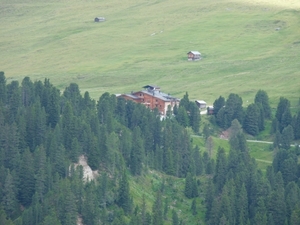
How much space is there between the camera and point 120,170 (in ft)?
348

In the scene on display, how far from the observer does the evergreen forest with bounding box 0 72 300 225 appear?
313ft

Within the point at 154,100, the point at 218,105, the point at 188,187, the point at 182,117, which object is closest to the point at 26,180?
the point at 188,187

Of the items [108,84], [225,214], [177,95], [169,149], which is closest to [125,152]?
[169,149]

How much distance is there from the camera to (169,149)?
118 meters

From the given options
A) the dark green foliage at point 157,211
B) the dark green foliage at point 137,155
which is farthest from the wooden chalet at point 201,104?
the dark green foliage at point 157,211

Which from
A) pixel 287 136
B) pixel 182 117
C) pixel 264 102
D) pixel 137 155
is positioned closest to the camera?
pixel 137 155

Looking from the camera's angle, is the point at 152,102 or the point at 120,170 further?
the point at 152,102

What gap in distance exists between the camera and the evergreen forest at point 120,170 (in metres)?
95.4

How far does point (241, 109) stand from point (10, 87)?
37.4 meters

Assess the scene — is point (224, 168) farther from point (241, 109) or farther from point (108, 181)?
point (241, 109)

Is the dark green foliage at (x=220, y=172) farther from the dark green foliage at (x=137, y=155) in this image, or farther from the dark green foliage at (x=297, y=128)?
the dark green foliage at (x=297, y=128)

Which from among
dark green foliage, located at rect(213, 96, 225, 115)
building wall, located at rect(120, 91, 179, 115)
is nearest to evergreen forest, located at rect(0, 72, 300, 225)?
building wall, located at rect(120, 91, 179, 115)

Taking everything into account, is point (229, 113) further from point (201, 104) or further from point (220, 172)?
point (220, 172)

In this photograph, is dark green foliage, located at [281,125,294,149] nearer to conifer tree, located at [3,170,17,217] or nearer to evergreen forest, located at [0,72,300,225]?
evergreen forest, located at [0,72,300,225]
